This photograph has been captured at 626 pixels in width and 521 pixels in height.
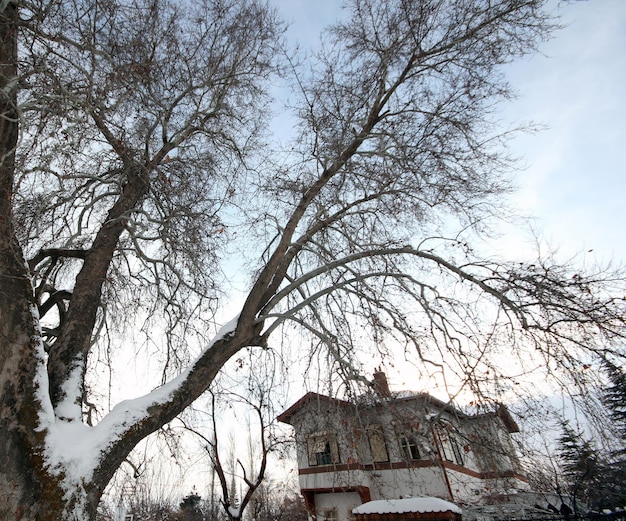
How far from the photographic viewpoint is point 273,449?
7684mm

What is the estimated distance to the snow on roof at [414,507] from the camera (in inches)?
432

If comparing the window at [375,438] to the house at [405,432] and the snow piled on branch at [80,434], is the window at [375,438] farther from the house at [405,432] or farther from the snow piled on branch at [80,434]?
the snow piled on branch at [80,434]

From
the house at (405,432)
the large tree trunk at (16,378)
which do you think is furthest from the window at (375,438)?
the large tree trunk at (16,378)

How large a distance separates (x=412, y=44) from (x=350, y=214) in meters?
3.18

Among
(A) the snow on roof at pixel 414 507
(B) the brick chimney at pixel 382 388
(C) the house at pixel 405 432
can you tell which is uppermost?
(B) the brick chimney at pixel 382 388

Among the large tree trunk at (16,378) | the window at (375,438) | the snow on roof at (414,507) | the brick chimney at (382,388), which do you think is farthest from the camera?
the snow on roof at (414,507)

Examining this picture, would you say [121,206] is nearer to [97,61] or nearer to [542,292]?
[97,61]

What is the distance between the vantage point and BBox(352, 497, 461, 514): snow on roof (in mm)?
10984

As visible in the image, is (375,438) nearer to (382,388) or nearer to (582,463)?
(382,388)

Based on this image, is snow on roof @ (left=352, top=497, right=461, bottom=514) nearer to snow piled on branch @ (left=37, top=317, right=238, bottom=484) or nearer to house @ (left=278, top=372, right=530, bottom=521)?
house @ (left=278, top=372, right=530, bottom=521)

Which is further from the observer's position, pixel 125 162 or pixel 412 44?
pixel 412 44

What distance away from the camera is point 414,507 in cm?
1138

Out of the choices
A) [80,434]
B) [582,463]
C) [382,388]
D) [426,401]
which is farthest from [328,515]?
[80,434]

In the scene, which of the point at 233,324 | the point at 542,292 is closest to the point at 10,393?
the point at 233,324
